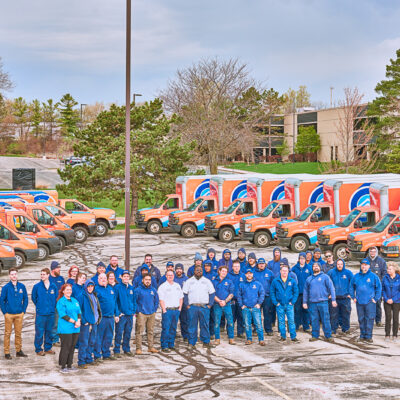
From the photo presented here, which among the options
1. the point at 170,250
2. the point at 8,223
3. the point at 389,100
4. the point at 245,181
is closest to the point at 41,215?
the point at 8,223

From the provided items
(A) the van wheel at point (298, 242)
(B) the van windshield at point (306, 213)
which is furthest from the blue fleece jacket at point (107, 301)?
(B) the van windshield at point (306, 213)

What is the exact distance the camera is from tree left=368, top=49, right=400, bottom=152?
52.8 meters

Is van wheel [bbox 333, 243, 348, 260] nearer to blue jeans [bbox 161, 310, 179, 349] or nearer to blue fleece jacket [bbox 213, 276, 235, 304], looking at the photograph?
blue fleece jacket [bbox 213, 276, 235, 304]

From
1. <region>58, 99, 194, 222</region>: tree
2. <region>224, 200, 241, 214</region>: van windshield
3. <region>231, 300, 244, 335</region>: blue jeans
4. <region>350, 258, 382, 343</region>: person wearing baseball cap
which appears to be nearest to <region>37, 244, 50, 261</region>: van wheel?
<region>224, 200, 241, 214</region>: van windshield

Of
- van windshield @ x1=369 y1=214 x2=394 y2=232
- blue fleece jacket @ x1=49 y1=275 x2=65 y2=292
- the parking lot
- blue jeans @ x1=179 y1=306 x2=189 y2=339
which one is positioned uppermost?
van windshield @ x1=369 y1=214 x2=394 y2=232

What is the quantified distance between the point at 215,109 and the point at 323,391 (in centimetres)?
4176

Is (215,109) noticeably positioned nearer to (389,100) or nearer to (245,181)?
(389,100)

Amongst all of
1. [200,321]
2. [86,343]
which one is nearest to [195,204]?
[200,321]

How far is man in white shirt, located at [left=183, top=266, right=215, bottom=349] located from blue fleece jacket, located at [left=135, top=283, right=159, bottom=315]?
28.5 inches

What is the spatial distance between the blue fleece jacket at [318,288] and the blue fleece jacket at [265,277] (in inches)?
28.5

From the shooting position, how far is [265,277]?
13.5 metres

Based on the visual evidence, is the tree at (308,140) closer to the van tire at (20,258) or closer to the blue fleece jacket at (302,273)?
the van tire at (20,258)

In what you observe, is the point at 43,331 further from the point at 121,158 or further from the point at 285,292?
the point at 121,158

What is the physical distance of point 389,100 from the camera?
5275 centimetres
